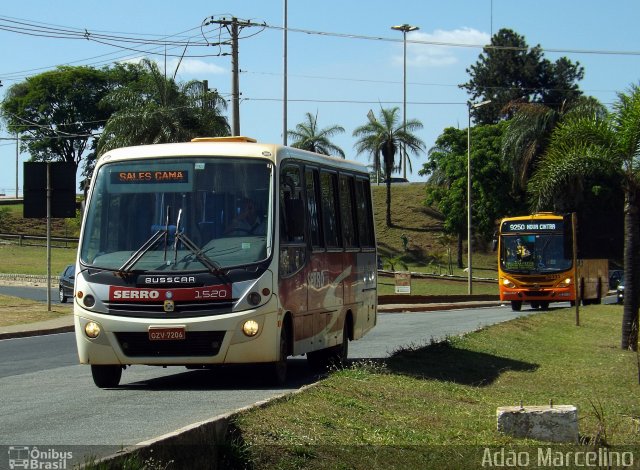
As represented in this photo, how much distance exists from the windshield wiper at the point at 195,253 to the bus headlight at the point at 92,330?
116 cm

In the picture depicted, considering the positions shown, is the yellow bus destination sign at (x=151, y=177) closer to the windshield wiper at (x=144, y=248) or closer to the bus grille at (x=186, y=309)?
the windshield wiper at (x=144, y=248)

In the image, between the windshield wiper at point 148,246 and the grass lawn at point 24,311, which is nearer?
the windshield wiper at point 148,246

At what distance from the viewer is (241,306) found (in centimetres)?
1233

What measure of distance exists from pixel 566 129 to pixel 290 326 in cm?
1061

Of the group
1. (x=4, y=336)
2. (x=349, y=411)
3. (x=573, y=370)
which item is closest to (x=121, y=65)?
(x=4, y=336)

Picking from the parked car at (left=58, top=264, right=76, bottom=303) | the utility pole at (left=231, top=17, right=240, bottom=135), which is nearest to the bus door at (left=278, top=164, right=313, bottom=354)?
the utility pole at (left=231, top=17, right=240, bottom=135)

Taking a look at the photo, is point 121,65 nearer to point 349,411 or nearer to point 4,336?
point 4,336

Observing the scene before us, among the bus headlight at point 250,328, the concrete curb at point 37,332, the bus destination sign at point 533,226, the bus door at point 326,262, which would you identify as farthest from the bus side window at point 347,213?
the bus destination sign at point 533,226

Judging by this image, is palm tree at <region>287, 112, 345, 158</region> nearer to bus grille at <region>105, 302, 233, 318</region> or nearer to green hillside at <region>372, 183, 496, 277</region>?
green hillside at <region>372, 183, 496, 277</region>

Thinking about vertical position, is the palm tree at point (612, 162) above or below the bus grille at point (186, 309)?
above

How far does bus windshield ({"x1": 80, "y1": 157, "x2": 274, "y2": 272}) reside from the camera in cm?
1260

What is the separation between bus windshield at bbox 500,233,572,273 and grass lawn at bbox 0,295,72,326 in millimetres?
15513

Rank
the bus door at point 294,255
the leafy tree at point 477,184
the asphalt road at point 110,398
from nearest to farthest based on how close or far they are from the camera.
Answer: the asphalt road at point 110,398 < the bus door at point 294,255 < the leafy tree at point 477,184

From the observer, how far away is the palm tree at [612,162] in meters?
21.2
